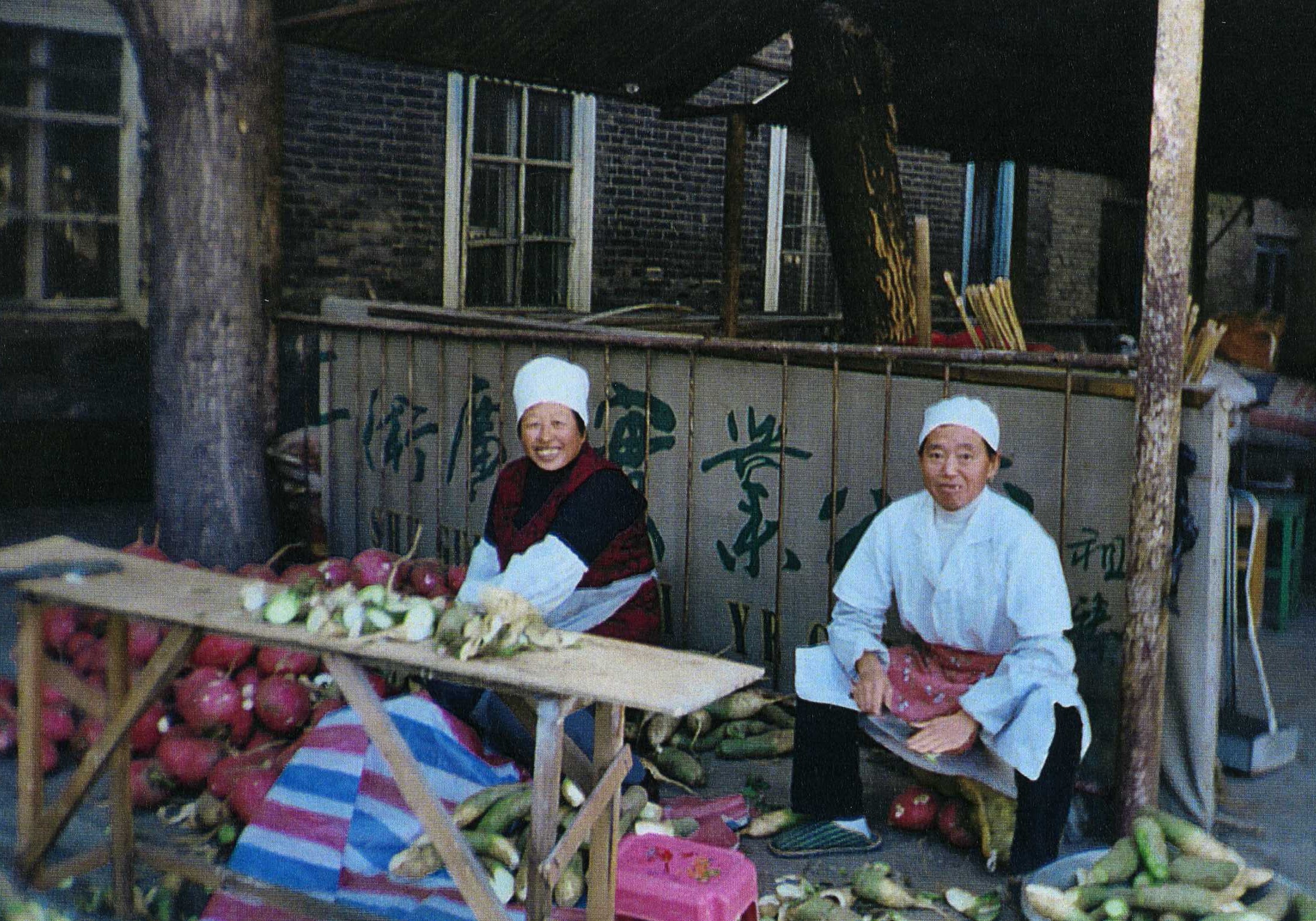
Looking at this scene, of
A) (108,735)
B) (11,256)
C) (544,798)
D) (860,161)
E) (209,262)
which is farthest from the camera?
(11,256)

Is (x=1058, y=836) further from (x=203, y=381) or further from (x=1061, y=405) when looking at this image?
(x=203, y=381)

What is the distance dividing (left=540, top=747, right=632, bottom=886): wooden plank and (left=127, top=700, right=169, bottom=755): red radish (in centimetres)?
201

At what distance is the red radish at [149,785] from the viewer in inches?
157

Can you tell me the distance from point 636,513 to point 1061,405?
138 centimetres

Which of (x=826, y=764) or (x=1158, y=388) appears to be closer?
(x=1158, y=388)

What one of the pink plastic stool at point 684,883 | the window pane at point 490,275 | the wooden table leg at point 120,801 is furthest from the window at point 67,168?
the pink plastic stool at point 684,883

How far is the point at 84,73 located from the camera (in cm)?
831

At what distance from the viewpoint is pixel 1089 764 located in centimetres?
396

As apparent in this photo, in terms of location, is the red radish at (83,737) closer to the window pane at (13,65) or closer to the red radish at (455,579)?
the red radish at (455,579)

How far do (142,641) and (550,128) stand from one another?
672 cm

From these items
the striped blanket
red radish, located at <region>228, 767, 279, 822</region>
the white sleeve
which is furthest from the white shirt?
red radish, located at <region>228, 767, 279, 822</region>

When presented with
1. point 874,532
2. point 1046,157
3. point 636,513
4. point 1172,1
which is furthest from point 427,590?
point 1046,157

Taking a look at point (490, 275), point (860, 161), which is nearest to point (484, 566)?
point (860, 161)

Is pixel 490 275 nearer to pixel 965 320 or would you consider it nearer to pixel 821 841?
pixel 965 320
